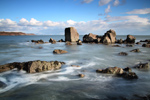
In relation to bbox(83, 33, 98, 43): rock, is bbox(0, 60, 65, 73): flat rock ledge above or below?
below

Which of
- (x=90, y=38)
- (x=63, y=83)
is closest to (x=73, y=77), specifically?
(x=63, y=83)

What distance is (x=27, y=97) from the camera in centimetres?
634

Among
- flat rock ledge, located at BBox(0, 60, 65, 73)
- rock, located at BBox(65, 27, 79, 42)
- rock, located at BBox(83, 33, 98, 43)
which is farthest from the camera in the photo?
rock, located at BBox(65, 27, 79, 42)

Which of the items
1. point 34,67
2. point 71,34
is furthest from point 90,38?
point 34,67

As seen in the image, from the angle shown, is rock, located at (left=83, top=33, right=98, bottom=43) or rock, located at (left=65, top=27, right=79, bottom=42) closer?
rock, located at (left=83, top=33, right=98, bottom=43)

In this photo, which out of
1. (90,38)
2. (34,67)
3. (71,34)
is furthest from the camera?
(71,34)

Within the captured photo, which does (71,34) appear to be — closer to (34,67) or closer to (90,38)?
(90,38)

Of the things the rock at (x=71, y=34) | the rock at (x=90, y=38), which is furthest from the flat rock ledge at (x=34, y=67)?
the rock at (x=71, y=34)

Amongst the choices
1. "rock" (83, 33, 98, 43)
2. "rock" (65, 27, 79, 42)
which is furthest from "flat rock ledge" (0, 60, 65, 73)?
"rock" (65, 27, 79, 42)

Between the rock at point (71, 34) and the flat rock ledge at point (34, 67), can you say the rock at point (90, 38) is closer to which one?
the rock at point (71, 34)

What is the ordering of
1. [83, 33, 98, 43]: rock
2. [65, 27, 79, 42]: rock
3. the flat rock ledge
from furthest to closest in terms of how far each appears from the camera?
[65, 27, 79, 42]: rock < [83, 33, 98, 43]: rock < the flat rock ledge

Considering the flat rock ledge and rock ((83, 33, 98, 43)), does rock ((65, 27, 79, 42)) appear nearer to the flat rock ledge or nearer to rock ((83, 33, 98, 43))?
rock ((83, 33, 98, 43))

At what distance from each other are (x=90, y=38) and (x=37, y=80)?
157 feet

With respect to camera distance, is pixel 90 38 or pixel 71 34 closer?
pixel 90 38
